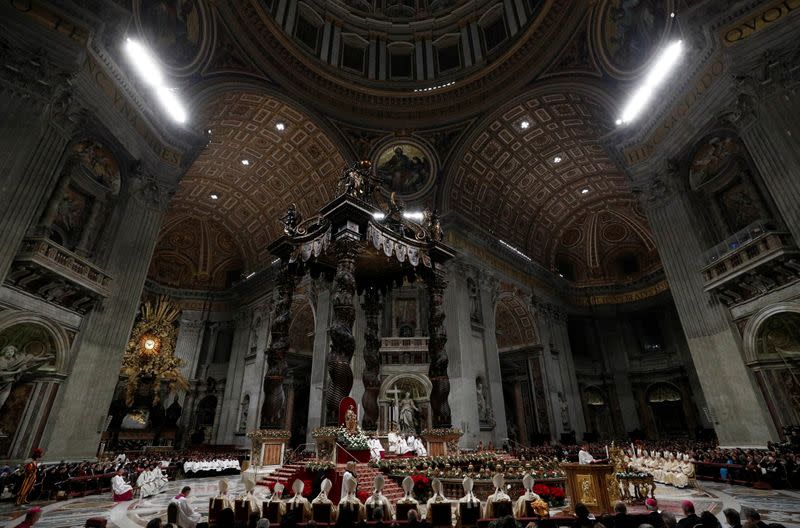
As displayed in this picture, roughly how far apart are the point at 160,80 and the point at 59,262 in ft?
22.4

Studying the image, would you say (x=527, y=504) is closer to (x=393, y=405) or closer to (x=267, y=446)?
(x=267, y=446)

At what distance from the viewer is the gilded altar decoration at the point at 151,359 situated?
57.3ft

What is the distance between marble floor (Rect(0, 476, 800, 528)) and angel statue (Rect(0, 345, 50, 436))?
230cm

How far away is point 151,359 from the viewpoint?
58.5 feet

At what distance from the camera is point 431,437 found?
8516 millimetres

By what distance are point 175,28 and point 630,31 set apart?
1479 cm

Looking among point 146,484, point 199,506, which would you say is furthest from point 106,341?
point 199,506

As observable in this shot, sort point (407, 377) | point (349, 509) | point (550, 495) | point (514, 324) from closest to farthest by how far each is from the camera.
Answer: point (349, 509) → point (550, 495) → point (407, 377) → point (514, 324)

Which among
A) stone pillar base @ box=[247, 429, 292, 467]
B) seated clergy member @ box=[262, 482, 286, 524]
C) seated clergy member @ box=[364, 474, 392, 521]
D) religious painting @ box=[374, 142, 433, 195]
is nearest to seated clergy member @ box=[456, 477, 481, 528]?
seated clergy member @ box=[364, 474, 392, 521]

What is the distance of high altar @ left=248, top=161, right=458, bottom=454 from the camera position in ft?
24.1

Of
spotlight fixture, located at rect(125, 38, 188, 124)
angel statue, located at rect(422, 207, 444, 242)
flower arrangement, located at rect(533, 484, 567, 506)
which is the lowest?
flower arrangement, located at rect(533, 484, 567, 506)

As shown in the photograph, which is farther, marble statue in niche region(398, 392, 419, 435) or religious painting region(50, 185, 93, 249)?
marble statue in niche region(398, 392, 419, 435)

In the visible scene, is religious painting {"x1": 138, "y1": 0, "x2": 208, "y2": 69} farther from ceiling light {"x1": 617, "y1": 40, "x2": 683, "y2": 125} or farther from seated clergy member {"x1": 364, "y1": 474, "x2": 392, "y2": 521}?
ceiling light {"x1": 617, "y1": 40, "x2": 683, "y2": 125}

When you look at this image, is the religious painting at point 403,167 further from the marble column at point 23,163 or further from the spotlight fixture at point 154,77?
the marble column at point 23,163
